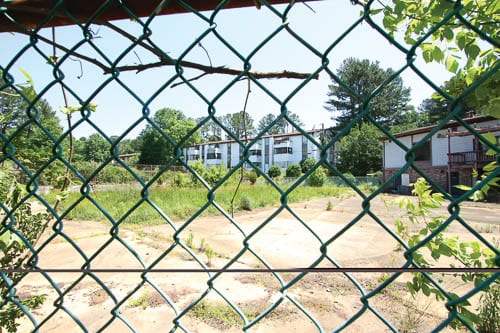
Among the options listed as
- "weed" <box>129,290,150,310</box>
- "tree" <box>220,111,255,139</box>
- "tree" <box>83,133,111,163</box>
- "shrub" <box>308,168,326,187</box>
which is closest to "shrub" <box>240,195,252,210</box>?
"weed" <box>129,290,150,310</box>

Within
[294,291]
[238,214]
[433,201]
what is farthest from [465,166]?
[433,201]

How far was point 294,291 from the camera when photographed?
2822 millimetres

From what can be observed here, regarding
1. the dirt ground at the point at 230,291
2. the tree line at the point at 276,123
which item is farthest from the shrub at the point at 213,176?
the dirt ground at the point at 230,291

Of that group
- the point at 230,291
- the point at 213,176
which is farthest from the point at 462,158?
the point at 230,291

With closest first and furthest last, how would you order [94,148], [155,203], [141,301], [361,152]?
[141,301] < [155,203] < [361,152] < [94,148]

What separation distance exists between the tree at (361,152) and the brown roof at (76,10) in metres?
24.3

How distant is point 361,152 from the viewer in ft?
78.9

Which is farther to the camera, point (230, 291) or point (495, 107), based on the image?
point (230, 291)

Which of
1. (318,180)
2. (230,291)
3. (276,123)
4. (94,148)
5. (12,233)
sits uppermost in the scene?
(94,148)

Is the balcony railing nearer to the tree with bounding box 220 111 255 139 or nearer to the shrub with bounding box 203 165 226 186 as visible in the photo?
the shrub with bounding box 203 165 226 186

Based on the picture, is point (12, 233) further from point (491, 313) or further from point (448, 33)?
point (491, 313)

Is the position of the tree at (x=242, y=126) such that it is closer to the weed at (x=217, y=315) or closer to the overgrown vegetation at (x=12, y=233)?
the overgrown vegetation at (x=12, y=233)

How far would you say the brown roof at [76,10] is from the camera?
62 cm

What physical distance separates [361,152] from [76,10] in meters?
25.5
